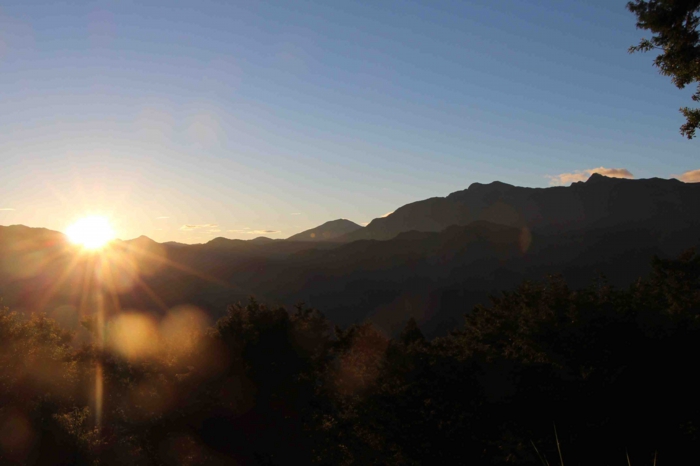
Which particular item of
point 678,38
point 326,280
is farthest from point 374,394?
point 326,280

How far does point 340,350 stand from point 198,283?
15003 centimetres

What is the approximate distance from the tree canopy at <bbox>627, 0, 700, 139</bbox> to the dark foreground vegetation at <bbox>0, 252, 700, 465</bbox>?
10293 mm

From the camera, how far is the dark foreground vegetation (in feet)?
66.1

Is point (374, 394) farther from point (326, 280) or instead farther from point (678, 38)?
point (326, 280)

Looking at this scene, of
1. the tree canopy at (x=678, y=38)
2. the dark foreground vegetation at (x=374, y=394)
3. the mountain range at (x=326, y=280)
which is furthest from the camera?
the mountain range at (x=326, y=280)

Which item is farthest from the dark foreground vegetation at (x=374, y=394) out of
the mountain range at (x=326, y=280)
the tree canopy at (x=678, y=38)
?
the mountain range at (x=326, y=280)

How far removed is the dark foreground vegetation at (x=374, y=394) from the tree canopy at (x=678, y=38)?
405 inches

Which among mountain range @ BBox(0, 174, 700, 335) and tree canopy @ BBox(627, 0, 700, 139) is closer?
tree canopy @ BBox(627, 0, 700, 139)

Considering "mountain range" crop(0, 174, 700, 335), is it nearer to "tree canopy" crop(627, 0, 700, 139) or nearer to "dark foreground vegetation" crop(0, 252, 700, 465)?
"dark foreground vegetation" crop(0, 252, 700, 465)

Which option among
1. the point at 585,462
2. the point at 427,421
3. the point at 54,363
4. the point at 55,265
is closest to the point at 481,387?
the point at 427,421

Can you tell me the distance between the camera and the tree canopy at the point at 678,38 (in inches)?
420

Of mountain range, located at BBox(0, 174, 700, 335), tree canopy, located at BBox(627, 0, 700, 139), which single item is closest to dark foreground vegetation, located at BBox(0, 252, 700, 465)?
tree canopy, located at BBox(627, 0, 700, 139)

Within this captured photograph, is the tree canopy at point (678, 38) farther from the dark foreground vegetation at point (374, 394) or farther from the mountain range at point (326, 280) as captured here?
the mountain range at point (326, 280)

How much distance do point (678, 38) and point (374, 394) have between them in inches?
819
